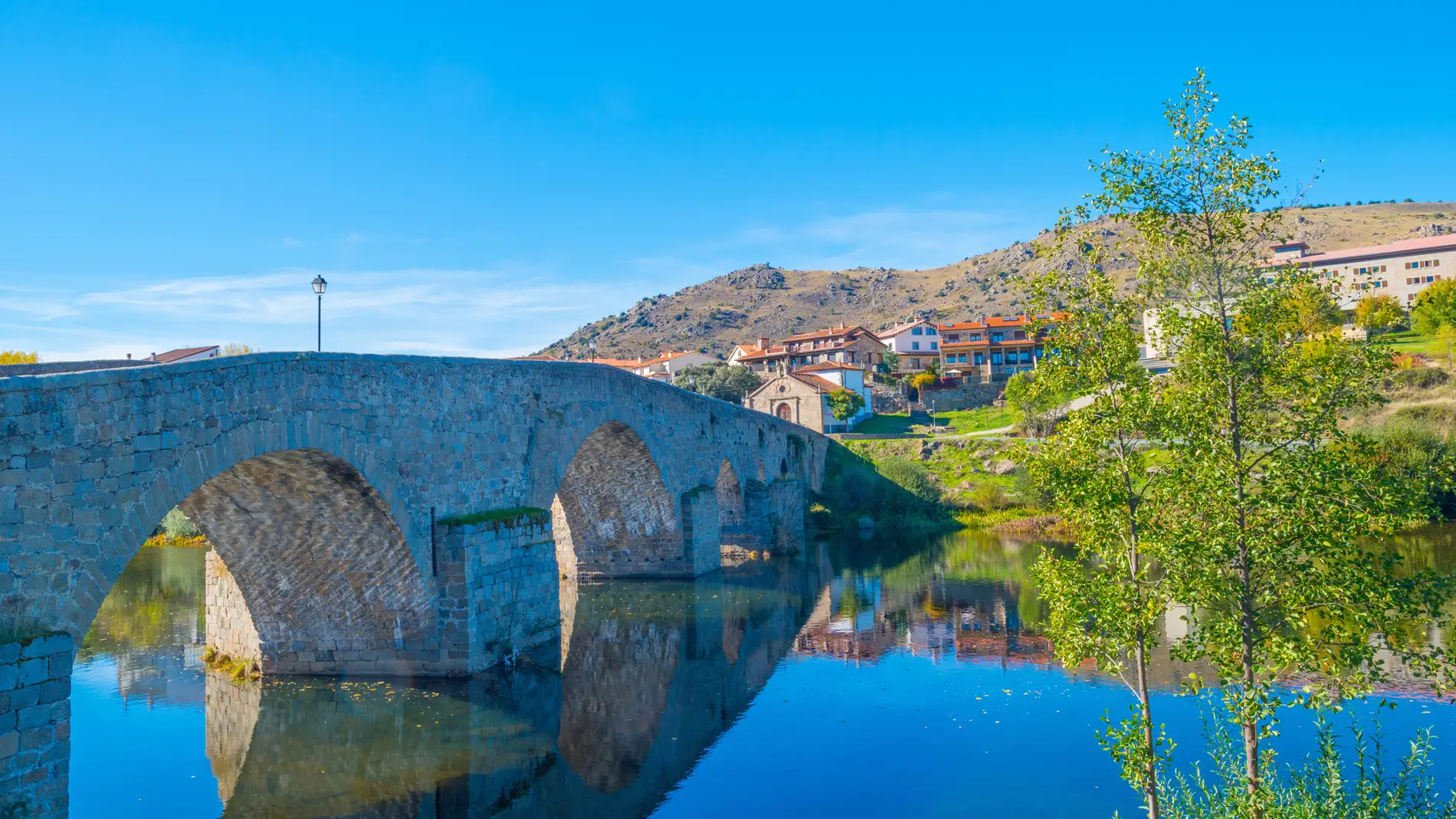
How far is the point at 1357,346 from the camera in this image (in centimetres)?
810

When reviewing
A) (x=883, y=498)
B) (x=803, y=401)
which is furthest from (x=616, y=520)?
(x=803, y=401)

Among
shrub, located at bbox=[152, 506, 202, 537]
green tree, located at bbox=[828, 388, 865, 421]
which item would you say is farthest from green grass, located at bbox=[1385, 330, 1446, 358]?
shrub, located at bbox=[152, 506, 202, 537]

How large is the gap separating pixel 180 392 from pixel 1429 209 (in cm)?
17607

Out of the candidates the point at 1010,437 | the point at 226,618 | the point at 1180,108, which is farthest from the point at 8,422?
the point at 1010,437

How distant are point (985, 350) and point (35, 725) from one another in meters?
71.9

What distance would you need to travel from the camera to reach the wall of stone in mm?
8500

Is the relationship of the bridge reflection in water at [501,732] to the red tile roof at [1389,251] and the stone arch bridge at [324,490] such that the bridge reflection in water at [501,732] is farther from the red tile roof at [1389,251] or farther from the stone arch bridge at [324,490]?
the red tile roof at [1389,251]

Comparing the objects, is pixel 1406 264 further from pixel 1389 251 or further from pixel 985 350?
pixel 985 350

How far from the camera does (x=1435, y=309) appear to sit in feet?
168

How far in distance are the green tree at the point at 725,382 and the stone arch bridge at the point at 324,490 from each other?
4287 cm

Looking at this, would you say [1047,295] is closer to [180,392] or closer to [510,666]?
[180,392]

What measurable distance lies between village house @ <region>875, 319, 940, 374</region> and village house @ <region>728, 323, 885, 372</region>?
2087 mm

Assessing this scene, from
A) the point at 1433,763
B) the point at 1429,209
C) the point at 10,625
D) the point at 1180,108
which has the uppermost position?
the point at 1429,209

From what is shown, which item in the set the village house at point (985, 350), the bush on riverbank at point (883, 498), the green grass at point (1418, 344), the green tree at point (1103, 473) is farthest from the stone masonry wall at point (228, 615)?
the village house at point (985, 350)
